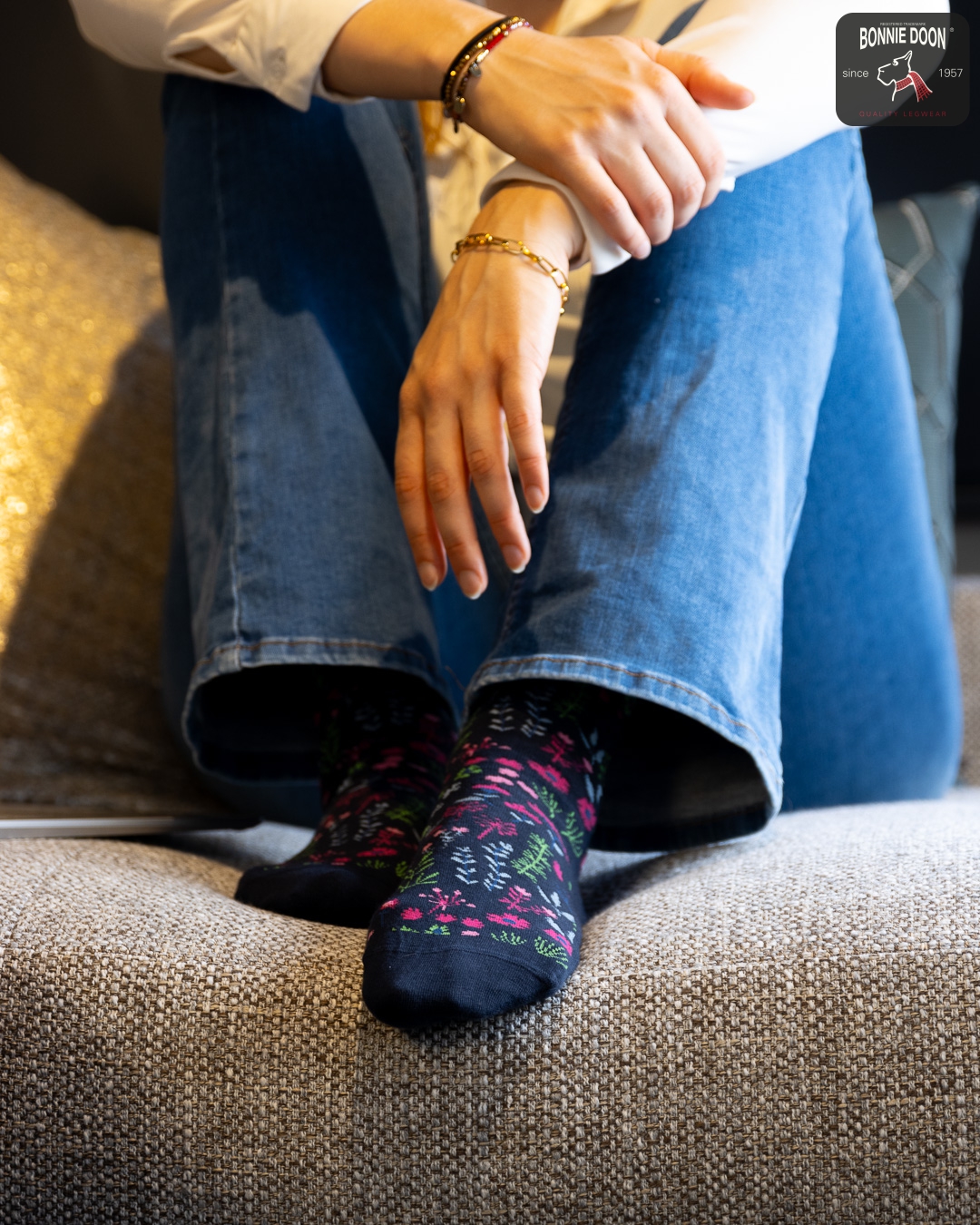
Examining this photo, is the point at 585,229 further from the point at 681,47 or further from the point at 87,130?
the point at 87,130

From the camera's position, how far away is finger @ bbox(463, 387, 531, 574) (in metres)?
A: 0.46

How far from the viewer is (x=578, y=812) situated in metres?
0.48

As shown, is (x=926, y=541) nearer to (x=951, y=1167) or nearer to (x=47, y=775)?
(x=951, y=1167)

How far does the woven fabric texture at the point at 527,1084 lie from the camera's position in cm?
34

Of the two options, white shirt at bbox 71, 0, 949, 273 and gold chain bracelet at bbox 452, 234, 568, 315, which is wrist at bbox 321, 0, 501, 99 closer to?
white shirt at bbox 71, 0, 949, 273

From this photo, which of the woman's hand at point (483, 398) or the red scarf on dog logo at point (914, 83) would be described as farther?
the red scarf on dog logo at point (914, 83)

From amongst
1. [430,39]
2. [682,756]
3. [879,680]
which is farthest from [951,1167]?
[430,39]

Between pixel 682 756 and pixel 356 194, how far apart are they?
0.42 metres

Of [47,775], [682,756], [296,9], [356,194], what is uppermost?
[296,9]

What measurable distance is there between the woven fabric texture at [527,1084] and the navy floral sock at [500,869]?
2cm

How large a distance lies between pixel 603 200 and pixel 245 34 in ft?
0.88

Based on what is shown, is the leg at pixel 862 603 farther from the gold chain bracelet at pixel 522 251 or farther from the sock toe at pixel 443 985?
the sock toe at pixel 443 985

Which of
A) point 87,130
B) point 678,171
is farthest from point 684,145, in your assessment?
point 87,130

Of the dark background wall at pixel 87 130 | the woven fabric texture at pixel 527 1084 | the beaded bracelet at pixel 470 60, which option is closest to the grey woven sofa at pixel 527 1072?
the woven fabric texture at pixel 527 1084
